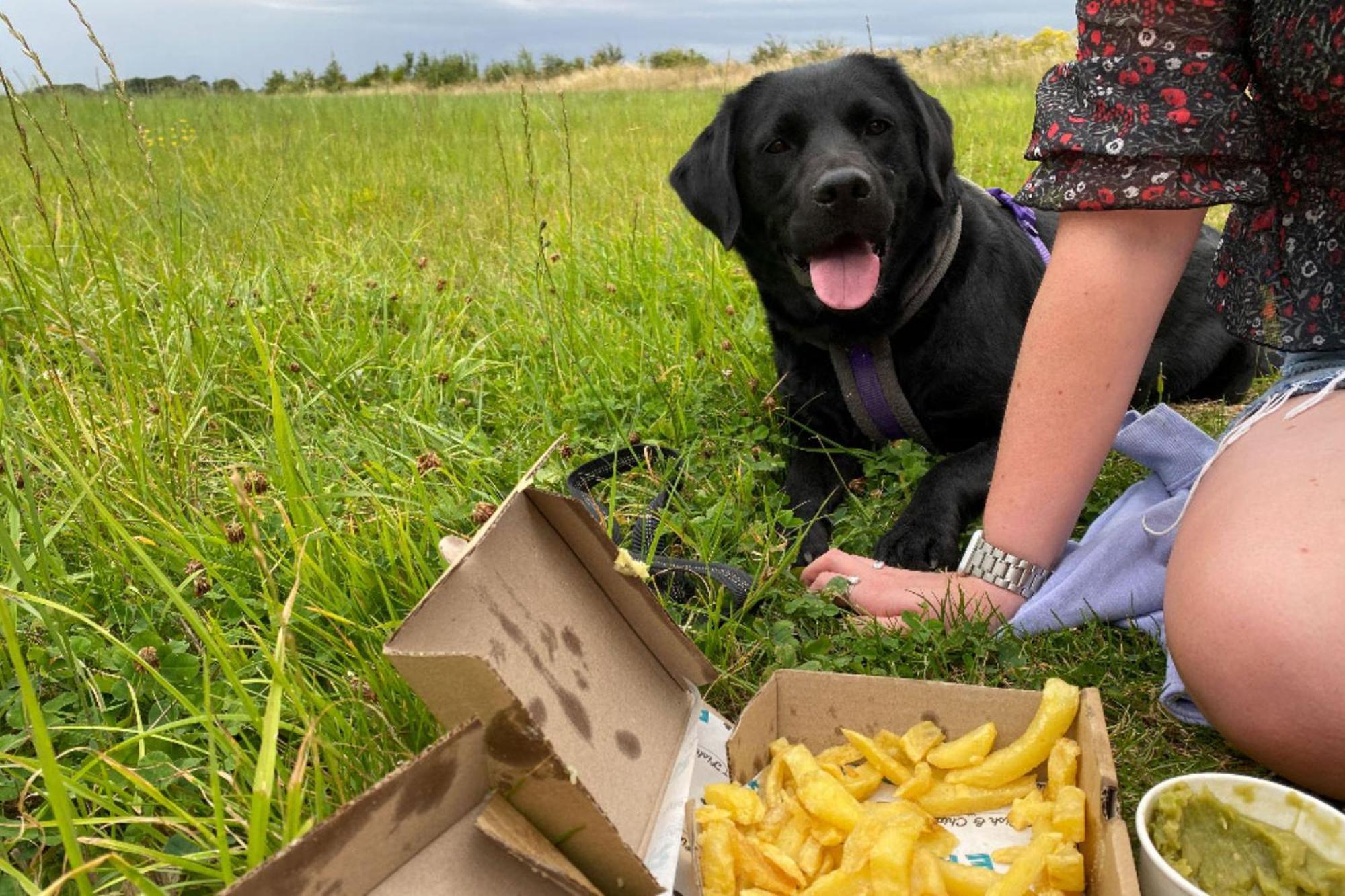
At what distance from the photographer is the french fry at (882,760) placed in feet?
4.04

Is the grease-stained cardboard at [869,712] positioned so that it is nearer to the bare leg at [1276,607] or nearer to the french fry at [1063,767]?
the french fry at [1063,767]

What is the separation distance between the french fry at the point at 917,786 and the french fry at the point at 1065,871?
184 mm

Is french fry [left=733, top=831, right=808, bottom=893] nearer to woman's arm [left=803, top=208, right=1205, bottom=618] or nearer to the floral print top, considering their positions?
woman's arm [left=803, top=208, right=1205, bottom=618]

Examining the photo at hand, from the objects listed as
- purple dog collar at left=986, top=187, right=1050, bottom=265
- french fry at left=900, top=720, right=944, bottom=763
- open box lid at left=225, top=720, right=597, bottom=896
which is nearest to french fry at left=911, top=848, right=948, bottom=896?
french fry at left=900, top=720, right=944, bottom=763

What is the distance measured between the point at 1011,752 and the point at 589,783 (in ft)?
1.78

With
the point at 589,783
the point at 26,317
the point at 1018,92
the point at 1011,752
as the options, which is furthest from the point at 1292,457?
the point at 1018,92

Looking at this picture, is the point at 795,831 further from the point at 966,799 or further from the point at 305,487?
the point at 305,487

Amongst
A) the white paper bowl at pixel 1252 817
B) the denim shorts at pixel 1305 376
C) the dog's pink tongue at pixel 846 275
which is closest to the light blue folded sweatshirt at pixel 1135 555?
the denim shorts at pixel 1305 376

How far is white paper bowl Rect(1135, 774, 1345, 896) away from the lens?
95 centimetres

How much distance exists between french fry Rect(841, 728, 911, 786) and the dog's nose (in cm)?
126

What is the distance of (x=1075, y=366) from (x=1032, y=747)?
0.54 metres

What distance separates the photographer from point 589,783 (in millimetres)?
945

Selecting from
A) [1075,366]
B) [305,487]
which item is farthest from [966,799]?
[305,487]

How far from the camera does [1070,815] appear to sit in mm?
1090
